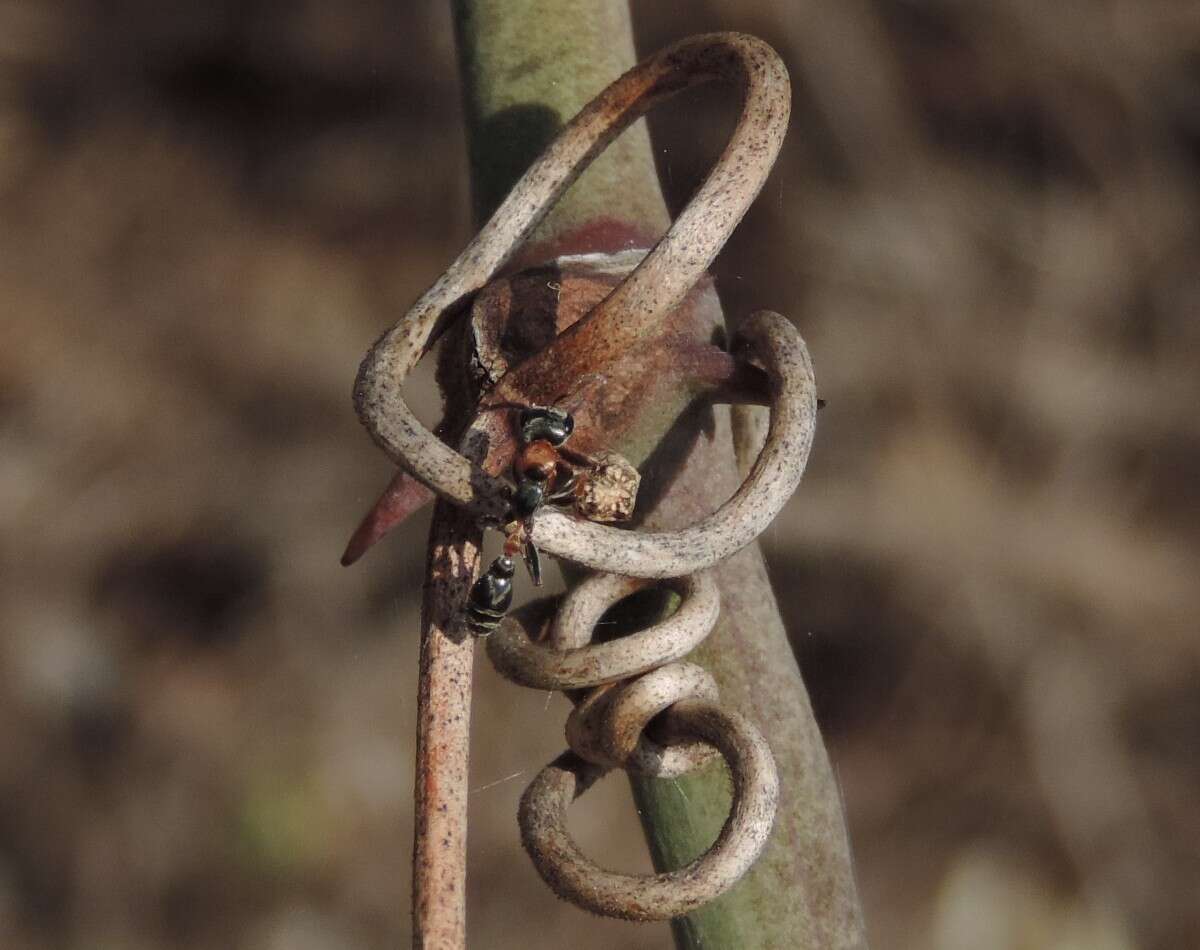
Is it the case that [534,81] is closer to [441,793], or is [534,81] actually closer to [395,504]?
[395,504]

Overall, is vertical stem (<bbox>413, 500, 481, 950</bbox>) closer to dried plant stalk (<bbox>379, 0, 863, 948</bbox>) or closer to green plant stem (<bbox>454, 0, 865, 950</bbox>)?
dried plant stalk (<bbox>379, 0, 863, 948</bbox>)

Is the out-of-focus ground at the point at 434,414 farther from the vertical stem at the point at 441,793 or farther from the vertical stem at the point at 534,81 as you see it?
the vertical stem at the point at 441,793

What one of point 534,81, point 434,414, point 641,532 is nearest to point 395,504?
point 641,532

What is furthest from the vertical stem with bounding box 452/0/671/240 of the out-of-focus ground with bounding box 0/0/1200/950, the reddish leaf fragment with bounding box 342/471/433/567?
the out-of-focus ground with bounding box 0/0/1200/950

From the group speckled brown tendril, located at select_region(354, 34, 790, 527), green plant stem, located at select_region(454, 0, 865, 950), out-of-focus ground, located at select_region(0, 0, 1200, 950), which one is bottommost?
out-of-focus ground, located at select_region(0, 0, 1200, 950)

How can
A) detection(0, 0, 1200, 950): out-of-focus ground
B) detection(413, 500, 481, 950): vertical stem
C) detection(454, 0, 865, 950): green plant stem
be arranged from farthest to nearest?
detection(0, 0, 1200, 950): out-of-focus ground, detection(454, 0, 865, 950): green plant stem, detection(413, 500, 481, 950): vertical stem

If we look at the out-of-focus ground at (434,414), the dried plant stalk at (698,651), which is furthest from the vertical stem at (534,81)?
the out-of-focus ground at (434,414)

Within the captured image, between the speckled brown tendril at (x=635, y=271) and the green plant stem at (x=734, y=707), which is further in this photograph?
the green plant stem at (x=734, y=707)

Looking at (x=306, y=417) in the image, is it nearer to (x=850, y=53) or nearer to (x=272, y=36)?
(x=272, y=36)
